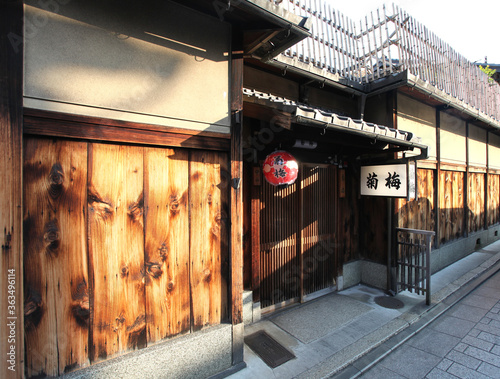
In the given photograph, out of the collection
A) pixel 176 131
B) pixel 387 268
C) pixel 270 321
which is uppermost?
pixel 176 131

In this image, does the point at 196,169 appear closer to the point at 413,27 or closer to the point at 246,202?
the point at 246,202

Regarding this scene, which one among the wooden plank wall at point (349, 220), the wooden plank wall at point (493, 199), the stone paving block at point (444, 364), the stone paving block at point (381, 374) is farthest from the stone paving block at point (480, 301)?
the wooden plank wall at point (493, 199)

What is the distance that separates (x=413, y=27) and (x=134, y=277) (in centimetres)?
1042

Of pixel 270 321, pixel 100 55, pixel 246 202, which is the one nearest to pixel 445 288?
pixel 270 321

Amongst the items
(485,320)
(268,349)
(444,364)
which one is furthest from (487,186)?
(268,349)

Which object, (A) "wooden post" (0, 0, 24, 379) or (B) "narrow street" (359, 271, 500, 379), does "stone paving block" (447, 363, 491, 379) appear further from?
(A) "wooden post" (0, 0, 24, 379)

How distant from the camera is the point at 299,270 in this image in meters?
6.83

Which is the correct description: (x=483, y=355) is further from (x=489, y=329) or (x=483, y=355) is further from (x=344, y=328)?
(x=344, y=328)

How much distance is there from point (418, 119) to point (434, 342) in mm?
7041

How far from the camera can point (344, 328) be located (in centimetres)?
561

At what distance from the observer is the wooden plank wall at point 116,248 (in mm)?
2941

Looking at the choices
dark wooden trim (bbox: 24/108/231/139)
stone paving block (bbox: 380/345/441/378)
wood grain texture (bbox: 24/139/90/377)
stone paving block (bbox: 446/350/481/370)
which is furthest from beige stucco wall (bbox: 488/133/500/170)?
wood grain texture (bbox: 24/139/90/377)

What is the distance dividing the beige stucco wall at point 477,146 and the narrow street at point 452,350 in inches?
321

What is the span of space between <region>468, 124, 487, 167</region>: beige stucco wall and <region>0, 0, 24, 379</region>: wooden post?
15.8 m
